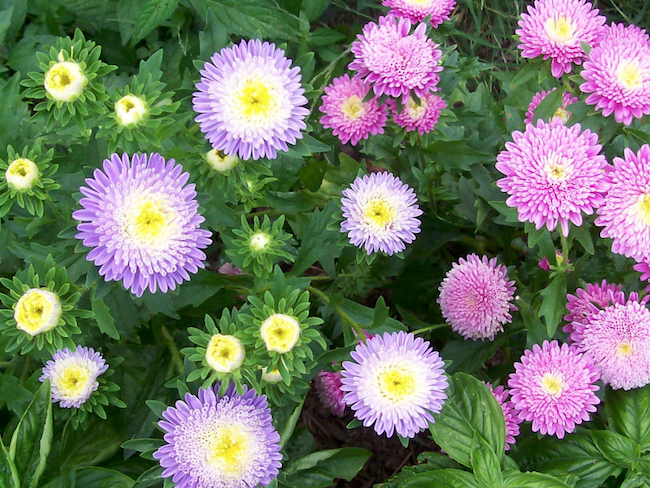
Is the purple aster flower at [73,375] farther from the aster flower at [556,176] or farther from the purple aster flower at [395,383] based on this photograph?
the aster flower at [556,176]

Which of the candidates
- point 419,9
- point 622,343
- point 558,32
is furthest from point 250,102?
point 622,343

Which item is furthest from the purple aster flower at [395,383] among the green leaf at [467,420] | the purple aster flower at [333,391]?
the purple aster flower at [333,391]

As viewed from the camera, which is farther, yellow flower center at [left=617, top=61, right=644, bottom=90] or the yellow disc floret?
yellow flower center at [left=617, top=61, right=644, bottom=90]

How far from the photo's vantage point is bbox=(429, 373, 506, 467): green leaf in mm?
1834

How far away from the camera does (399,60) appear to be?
1.79 meters

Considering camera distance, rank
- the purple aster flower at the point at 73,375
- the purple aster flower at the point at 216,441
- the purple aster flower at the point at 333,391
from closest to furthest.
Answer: the purple aster flower at the point at 216,441 < the purple aster flower at the point at 73,375 < the purple aster flower at the point at 333,391

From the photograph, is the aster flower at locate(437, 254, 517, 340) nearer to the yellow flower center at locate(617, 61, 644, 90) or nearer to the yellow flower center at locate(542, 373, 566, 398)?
the yellow flower center at locate(542, 373, 566, 398)

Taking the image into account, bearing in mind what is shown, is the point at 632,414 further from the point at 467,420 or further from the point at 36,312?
the point at 36,312

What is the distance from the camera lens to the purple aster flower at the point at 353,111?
194 cm

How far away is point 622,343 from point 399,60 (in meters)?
1.04

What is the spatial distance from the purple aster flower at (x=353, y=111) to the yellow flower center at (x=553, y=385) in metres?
0.88

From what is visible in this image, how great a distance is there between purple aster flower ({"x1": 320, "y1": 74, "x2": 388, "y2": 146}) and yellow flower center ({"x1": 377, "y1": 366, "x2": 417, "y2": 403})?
0.70 meters

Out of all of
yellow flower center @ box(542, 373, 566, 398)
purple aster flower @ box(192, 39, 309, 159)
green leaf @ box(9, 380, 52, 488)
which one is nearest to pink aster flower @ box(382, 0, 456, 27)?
purple aster flower @ box(192, 39, 309, 159)

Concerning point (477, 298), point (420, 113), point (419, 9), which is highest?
point (419, 9)
